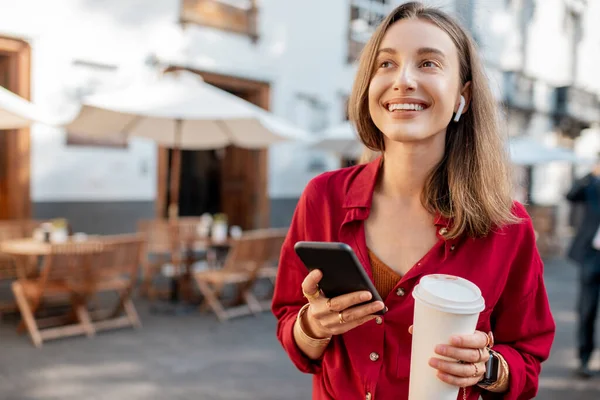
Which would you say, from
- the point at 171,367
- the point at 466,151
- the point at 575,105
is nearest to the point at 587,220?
the point at 171,367

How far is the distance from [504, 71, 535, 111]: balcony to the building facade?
7.80 metres

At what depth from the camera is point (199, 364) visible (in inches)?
213

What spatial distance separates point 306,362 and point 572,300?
9105mm

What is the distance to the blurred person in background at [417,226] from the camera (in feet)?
4.74

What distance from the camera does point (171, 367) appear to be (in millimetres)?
5281

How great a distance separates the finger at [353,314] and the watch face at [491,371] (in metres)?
0.33

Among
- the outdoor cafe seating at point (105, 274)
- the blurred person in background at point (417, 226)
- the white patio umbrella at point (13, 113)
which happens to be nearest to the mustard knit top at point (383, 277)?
the blurred person in background at point (417, 226)

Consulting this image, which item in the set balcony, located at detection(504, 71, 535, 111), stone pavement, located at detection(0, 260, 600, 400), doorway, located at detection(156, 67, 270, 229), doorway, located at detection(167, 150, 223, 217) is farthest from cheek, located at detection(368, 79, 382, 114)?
balcony, located at detection(504, 71, 535, 111)

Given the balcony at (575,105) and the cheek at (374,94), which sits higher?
the balcony at (575,105)

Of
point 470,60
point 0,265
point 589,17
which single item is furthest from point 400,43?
point 589,17

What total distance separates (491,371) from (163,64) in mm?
9628

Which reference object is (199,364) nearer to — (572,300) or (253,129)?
(253,129)

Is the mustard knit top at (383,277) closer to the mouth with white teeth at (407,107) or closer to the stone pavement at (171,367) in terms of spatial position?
the mouth with white teeth at (407,107)

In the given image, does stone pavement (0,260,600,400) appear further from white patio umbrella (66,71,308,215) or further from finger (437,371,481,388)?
finger (437,371,481,388)
